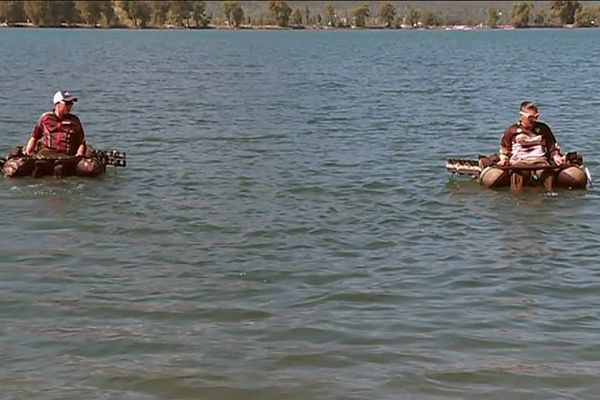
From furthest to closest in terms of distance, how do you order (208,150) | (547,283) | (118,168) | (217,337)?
(208,150)
(118,168)
(547,283)
(217,337)

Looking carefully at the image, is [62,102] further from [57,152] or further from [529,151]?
[529,151]

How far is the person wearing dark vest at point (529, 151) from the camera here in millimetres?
18719

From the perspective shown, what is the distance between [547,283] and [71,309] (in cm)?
591

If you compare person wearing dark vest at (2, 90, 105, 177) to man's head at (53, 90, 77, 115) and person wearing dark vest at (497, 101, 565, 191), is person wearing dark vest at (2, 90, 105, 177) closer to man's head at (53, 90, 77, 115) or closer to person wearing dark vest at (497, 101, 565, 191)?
man's head at (53, 90, 77, 115)

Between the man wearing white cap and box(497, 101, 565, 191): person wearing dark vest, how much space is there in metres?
8.24

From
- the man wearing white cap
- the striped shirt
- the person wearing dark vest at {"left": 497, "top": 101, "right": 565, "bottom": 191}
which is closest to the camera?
the person wearing dark vest at {"left": 497, "top": 101, "right": 565, "bottom": 191}

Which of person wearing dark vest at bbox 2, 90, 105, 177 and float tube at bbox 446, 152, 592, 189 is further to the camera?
person wearing dark vest at bbox 2, 90, 105, 177

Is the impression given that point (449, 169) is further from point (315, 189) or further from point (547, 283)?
point (547, 283)

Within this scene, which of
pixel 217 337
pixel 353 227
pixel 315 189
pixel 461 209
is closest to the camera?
pixel 217 337

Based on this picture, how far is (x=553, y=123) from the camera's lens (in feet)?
109

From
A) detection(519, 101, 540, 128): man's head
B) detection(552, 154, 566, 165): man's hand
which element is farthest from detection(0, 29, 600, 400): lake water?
detection(519, 101, 540, 128): man's head

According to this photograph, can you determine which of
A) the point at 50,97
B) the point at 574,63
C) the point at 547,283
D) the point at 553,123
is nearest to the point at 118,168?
the point at 547,283

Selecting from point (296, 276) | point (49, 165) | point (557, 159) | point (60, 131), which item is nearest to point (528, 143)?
point (557, 159)

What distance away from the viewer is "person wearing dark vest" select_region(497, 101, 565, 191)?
18719mm
